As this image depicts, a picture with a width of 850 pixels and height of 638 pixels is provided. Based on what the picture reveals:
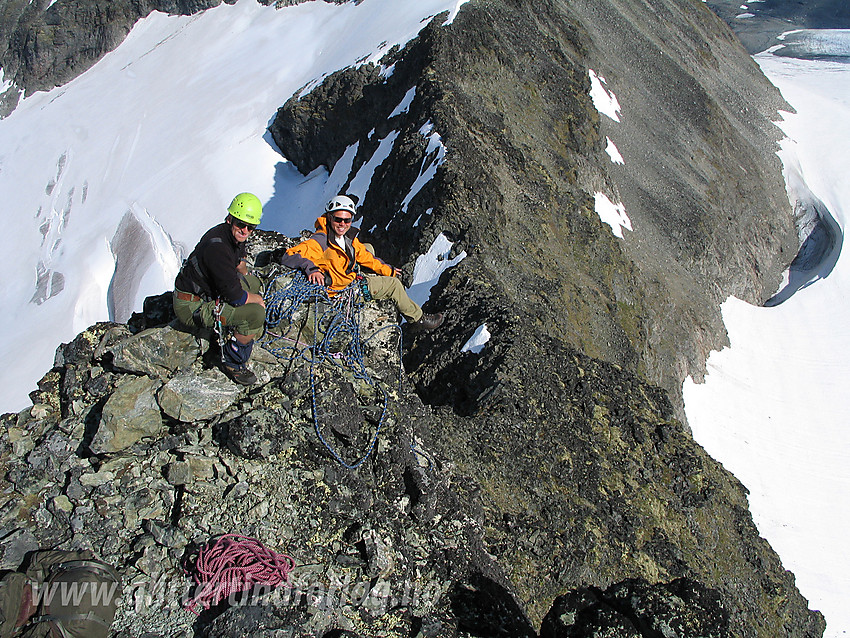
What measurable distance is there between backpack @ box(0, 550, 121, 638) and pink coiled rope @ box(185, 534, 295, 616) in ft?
2.45

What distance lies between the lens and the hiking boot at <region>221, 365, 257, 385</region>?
7.07 meters

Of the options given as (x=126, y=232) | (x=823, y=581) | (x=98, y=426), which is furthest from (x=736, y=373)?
(x=126, y=232)

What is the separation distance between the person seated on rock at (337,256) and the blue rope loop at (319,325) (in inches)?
7.9

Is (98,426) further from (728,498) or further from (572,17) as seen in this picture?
(572,17)

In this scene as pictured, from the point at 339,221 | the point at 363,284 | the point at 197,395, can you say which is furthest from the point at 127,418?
the point at 339,221

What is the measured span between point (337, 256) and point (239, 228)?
2510 millimetres

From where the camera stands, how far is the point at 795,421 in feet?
69.8

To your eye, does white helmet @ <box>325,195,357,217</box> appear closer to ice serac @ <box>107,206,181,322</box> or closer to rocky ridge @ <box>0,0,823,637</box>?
rocky ridge @ <box>0,0,823,637</box>

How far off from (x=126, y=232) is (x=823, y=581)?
29.5m

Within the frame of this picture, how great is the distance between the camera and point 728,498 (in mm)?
10984

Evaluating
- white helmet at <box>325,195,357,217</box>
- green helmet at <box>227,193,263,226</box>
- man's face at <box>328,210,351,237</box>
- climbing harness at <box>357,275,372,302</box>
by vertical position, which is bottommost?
climbing harness at <box>357,275,372,302</box>

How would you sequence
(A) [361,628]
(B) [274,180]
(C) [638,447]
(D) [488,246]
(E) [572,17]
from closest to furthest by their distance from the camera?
1. (A) [361,628]
2. (C) [638,447]
3. (D) [488,246]
4. (B) [274,180]
5. (E) [572,17]

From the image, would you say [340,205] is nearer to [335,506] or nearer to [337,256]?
[337,256]

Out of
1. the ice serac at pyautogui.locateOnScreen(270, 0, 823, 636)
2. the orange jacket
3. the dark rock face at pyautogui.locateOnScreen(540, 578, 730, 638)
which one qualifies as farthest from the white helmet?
the dark rock face at pyautogui.locateOnScreen(540, 578, 730, 638)
